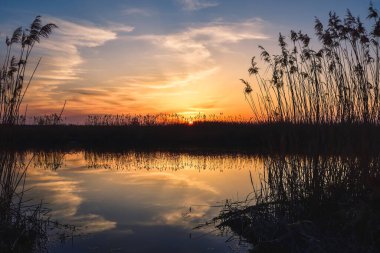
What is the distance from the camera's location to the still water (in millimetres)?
6035

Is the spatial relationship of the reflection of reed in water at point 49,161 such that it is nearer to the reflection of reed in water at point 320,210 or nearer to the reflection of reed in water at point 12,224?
the reflection of reed in water at point 12,224

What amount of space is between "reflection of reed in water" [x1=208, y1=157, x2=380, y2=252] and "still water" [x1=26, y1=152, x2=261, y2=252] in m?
0.53

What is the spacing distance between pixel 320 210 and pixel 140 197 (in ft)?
15.0

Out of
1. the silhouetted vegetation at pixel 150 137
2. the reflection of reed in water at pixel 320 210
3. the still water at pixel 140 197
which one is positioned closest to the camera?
the reflection of reed in water at pixel 320 210

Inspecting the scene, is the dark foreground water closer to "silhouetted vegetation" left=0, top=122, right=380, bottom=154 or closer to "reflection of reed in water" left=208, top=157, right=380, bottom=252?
"reflection of reed in water" left=208, top=157, right=380, bottom=252

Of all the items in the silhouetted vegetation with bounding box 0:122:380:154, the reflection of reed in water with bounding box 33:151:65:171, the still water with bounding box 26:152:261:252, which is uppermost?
the silhouetted vegetation with bounding box 0:122:380:154

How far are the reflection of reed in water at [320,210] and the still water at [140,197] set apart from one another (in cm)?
53

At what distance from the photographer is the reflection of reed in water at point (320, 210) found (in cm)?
493

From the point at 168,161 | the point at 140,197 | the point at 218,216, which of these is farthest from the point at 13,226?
the point at 168,161

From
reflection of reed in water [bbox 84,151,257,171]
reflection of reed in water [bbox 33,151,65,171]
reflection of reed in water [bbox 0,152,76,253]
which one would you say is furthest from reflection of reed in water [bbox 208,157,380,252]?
reflection of reed in water [bbox 33,151,65,171]

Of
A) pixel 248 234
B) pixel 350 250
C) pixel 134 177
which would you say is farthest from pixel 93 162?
pixel 350 250

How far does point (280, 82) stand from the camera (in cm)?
636

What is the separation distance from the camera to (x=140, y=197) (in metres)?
9.19

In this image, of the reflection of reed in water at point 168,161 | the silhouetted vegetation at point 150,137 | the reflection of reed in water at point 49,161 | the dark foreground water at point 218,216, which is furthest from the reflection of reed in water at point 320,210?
the silhouetted vegetation at point 150,137
